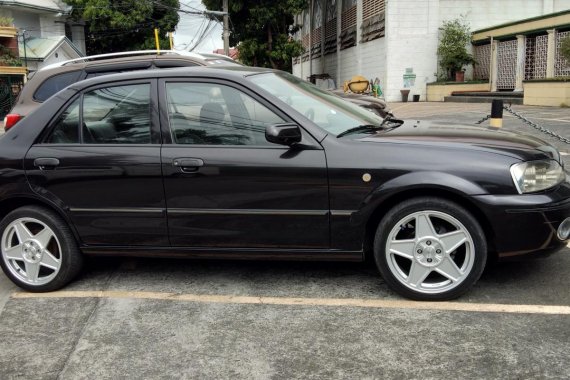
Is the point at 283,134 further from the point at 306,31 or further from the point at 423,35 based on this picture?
the point at 306,31

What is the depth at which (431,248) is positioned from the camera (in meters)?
3.83

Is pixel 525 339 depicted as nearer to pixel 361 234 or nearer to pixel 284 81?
pixel 361 234

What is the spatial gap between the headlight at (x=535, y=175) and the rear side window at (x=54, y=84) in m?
5.67

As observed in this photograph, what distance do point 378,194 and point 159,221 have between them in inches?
62.4

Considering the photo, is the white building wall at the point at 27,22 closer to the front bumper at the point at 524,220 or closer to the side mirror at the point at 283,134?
the side mirror at the point at 283,134

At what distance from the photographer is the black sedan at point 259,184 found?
376 cm

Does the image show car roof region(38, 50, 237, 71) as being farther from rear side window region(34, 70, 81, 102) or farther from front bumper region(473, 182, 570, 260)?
front bumper region(473, 182, 570, 260)

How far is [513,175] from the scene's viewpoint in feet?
12.1

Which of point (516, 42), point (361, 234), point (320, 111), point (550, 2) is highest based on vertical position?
point (550, 2)

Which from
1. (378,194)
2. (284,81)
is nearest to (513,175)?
(378,194)

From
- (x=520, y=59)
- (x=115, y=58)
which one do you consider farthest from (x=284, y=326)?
A: (x=520, y=59)

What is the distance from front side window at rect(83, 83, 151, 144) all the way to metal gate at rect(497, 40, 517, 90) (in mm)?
21085

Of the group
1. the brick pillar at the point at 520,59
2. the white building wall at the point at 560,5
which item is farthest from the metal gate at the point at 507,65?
the white building wall at the point at 560,5

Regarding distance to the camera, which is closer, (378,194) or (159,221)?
(378,194)
